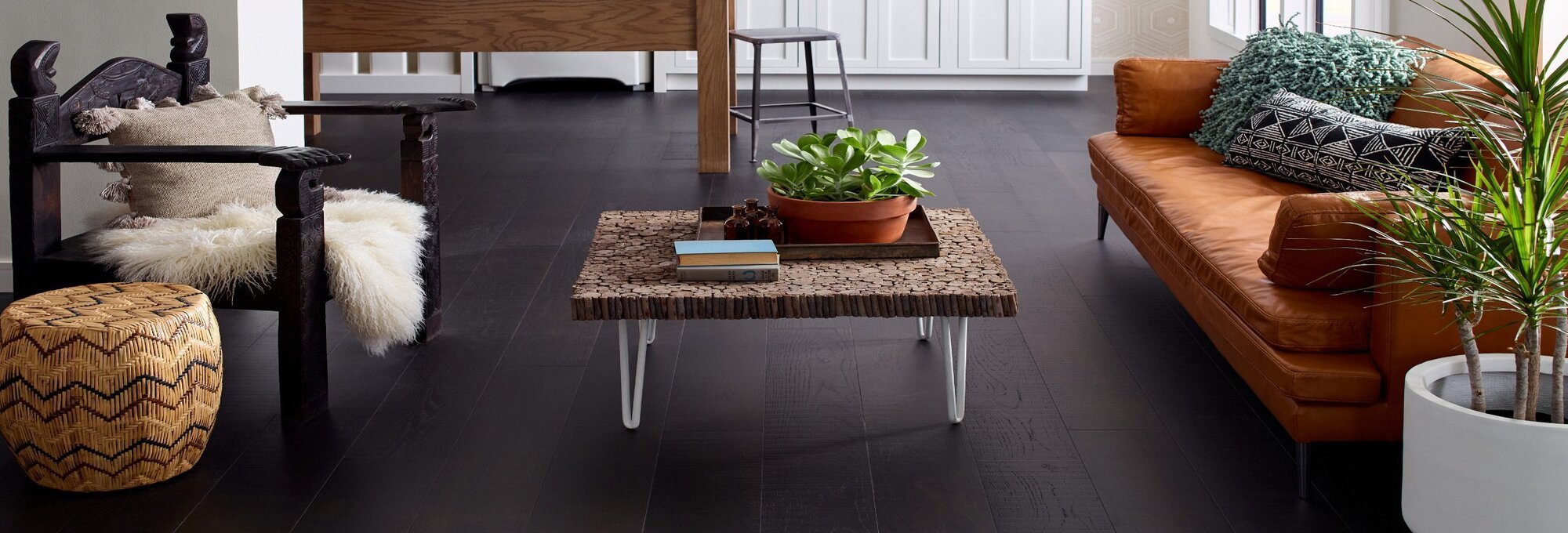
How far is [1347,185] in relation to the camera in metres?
3.11

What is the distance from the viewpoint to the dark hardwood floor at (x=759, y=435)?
2230 millimetres

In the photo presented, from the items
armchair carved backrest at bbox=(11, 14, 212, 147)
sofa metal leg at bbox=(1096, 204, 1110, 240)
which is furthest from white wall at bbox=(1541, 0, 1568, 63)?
armchair carved backrest at bbox=(11, 14, 212, 147)

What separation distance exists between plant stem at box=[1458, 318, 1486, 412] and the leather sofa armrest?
2065 mm

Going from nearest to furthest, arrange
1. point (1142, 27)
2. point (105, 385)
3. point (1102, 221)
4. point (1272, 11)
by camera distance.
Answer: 1. point (105, 385)
2. point (1102, 221)
3. point (1272, 11)
4. point (1142, 27)

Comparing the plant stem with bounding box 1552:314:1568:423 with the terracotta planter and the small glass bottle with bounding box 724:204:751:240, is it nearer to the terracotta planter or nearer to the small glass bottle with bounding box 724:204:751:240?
the terracotta planter

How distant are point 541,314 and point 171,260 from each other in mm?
1038

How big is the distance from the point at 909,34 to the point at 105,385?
6172 mm

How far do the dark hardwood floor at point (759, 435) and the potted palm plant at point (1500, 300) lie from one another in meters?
0.26

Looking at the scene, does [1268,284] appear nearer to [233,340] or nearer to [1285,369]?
[1285,369]

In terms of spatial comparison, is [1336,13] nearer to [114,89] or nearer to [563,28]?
[563,28]

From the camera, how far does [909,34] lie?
7.88m

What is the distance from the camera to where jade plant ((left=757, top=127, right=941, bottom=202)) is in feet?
8.61

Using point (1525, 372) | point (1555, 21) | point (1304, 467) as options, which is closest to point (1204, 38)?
point (1555, 21)

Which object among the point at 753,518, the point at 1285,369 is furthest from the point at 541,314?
the point at 1285,369
